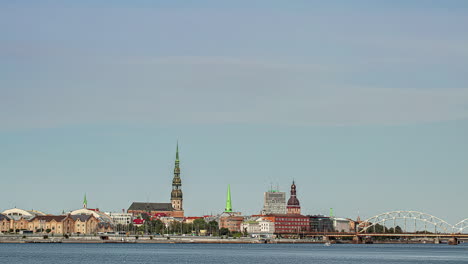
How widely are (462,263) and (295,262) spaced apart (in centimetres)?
2035

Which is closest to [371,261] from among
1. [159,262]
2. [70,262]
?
[159,262]

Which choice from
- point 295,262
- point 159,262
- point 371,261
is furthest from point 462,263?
point 159,262

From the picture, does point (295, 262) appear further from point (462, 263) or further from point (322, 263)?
point (462, 263)

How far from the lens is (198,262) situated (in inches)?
4653

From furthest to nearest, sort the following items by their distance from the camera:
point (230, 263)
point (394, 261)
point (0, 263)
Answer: point (394, 261)
point (230, 263)
point (0, 263)

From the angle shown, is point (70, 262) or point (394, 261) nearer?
point (70, 262)

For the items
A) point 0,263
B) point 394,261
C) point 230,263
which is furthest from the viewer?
point 394,261

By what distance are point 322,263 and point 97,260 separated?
27350 millimetres

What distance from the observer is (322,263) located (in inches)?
4754

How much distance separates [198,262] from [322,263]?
15.3m

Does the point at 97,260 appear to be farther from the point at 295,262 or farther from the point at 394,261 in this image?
the point at 394,261

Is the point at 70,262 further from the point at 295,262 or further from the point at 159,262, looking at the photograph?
the point at 295,262

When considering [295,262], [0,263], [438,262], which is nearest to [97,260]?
[0,263]

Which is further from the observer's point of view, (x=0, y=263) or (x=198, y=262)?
(x=198, y=262)
